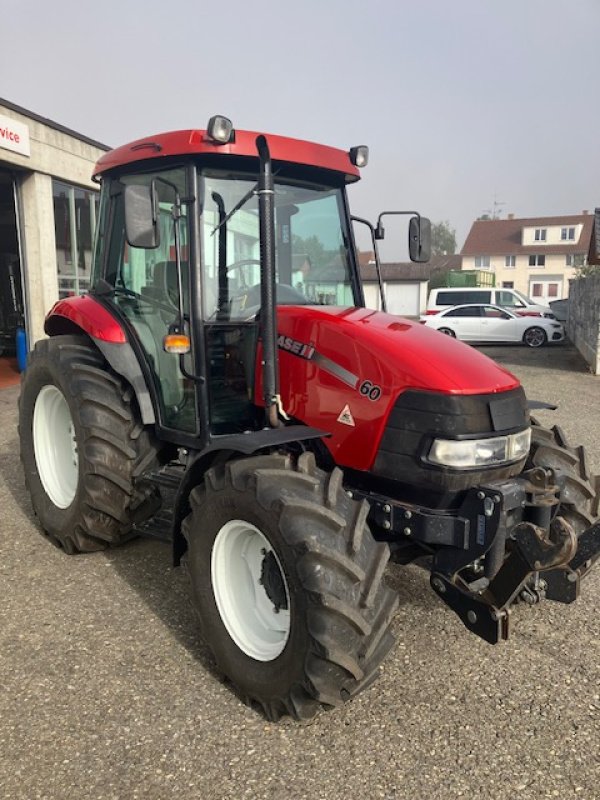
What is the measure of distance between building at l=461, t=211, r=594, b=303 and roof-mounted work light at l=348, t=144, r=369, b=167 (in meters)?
51.8

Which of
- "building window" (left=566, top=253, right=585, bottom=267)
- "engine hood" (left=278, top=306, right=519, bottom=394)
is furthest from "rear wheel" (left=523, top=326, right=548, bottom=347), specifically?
"building window" (left=566, top=253, right=585, bottom=267)

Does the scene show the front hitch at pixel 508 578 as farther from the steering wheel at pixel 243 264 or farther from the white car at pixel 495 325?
the white car at pixel 495 325

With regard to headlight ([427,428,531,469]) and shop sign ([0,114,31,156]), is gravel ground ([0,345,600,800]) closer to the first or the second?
headlight ([427,428,531,469])

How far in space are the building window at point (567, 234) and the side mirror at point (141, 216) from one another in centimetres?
5629

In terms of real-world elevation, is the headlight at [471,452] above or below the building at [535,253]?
below

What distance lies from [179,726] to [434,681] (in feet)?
3.52

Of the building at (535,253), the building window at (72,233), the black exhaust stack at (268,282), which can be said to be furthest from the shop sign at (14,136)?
the building at (535,253)

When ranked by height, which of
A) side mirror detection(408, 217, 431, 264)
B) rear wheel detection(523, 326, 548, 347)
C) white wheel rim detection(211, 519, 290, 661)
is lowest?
rear wheel detection(523, 326, 548, 347)

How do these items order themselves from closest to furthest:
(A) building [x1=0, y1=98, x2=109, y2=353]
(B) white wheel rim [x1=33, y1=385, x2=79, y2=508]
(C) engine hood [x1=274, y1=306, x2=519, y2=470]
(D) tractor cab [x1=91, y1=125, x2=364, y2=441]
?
(C) engine hood [x1=274, y1=306, x2=519, y2=470] → (D) tractor cab [x1=91, y1=125, x2=364, y2=441] → (B) white wheel rim [x1=33, y1=385, x2=79, y2=508] → (A) building [x1=0, y1=98, x2=109, y2=353]

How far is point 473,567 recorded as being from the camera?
2.65 metres

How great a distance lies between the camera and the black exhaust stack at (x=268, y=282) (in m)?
2.73

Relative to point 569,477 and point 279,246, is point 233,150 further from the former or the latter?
point 569,477

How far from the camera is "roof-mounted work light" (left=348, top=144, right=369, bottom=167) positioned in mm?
3613

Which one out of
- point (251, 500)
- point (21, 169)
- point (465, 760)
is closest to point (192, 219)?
point (251, 500)
